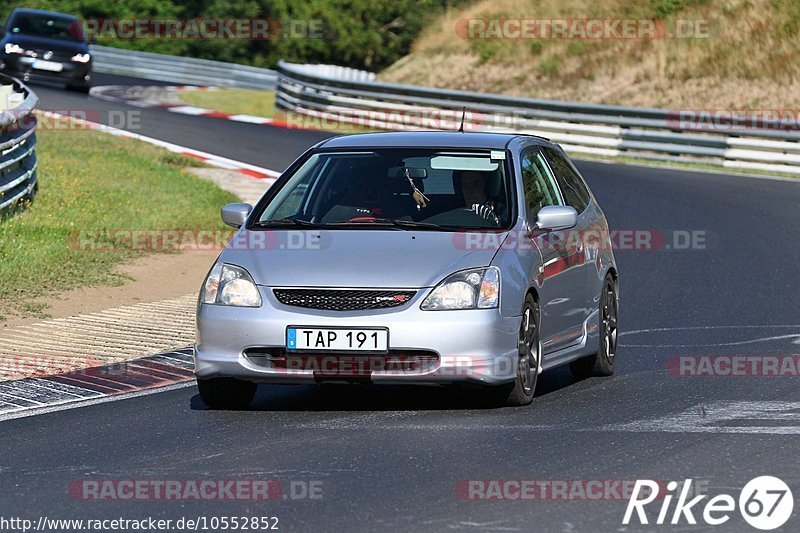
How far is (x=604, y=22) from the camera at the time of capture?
43.0 m

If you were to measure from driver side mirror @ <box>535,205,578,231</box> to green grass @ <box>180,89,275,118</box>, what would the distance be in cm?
2816

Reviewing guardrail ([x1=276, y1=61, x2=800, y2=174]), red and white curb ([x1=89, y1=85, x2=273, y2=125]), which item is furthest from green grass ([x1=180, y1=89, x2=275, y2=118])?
guardrail ([x1=276, y1=61, x2=800, y2=174])

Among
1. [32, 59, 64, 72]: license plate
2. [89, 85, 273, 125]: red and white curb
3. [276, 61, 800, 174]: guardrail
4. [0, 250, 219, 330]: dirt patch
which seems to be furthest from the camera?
[32, 59, 64, 72]: license plate

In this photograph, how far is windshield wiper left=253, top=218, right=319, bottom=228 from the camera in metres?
9.45

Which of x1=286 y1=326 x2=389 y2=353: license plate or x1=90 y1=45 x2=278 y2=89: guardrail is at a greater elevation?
x1=286 y1=326 x2=389 y2=353: license plate

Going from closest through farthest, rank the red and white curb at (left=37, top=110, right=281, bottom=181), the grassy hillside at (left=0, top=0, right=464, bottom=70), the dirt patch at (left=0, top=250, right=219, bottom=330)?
1. the dirt patch at (left=0, top=250, right=219, bottom=330)
2. the red and white curb at (left=37, top=110, right=281, bottom=181)
3. the grassy hillside at (left=0, top=0, right=464, bottom=70)

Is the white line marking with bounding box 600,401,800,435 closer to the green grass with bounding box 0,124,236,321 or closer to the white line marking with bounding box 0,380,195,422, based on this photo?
the white line marking with bounding box 0,380,195,422

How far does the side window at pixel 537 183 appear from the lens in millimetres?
9805

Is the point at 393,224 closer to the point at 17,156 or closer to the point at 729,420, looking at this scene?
the point at 729,420

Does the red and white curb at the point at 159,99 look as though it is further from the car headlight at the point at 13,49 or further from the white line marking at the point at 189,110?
the car headlight at the point at 13,49

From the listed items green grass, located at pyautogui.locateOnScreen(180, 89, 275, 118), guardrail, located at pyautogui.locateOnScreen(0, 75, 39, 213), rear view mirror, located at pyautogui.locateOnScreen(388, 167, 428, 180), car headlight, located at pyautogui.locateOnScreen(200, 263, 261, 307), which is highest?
rear view mirror, located at pyautogui.locateOnScreen(388, 167, 428, 180)

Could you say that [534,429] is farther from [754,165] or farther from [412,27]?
[412,27]

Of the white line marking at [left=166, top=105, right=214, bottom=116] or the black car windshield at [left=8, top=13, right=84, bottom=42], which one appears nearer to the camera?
the white line marking at [left=166, top=105, right=214, bottom=116]

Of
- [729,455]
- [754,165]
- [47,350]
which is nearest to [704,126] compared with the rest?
[754,165]
